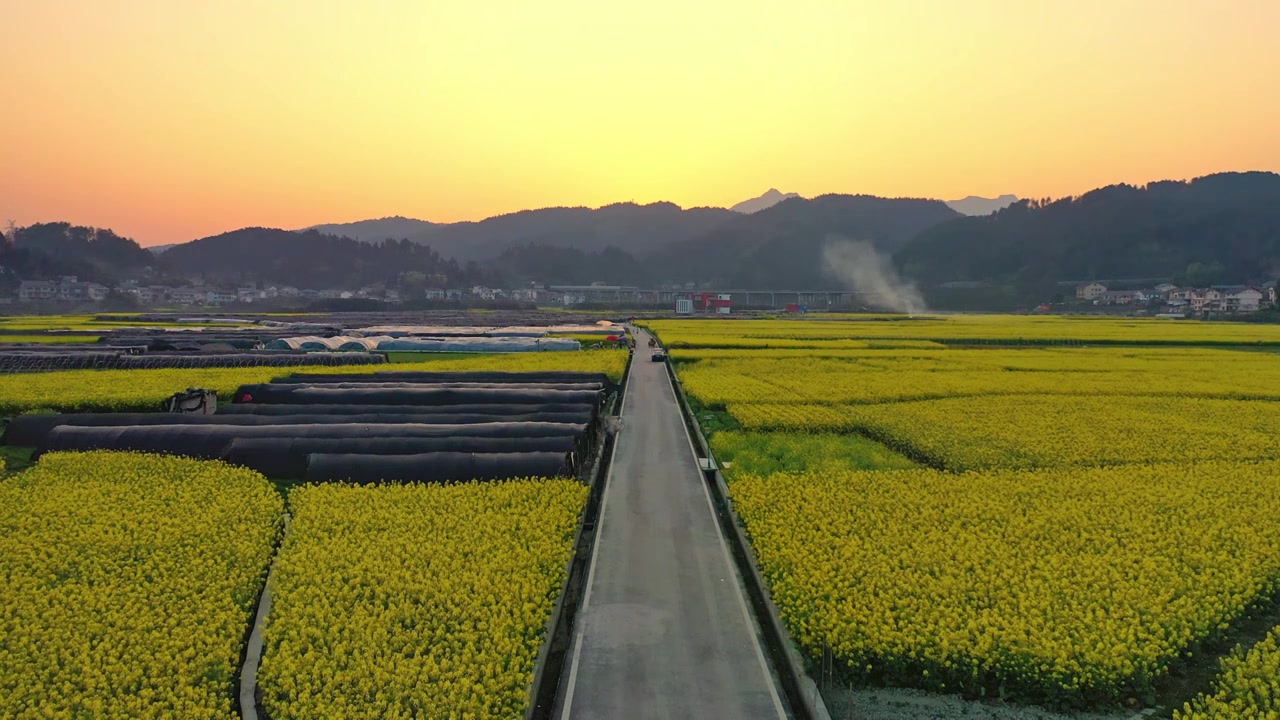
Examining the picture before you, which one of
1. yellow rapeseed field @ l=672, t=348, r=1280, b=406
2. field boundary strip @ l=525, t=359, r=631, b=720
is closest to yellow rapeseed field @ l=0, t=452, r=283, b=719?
field boundary strip @ l=525, t=359, r=631, b=720

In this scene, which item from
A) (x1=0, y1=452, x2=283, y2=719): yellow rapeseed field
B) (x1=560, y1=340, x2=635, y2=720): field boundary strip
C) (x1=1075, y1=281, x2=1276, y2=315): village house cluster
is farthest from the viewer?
(x1=1075, y1=281, x2=1276, y2=315): village house cluster

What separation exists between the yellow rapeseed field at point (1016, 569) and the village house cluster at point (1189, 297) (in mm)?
136378

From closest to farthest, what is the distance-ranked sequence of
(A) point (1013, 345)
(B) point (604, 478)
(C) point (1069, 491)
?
(C) point (1069, 491), (B) point (604, 478), (A) point (1013, 345)

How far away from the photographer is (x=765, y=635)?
13.3m

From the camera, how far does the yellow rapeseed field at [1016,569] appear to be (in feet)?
37.8

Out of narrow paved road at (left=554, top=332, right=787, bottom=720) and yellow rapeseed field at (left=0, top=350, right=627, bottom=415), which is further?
yellow rapeseed field at (left=0, top=350, right=627, bottom=415)

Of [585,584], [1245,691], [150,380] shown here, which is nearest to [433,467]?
[585,584]

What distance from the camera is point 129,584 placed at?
44.8 feet

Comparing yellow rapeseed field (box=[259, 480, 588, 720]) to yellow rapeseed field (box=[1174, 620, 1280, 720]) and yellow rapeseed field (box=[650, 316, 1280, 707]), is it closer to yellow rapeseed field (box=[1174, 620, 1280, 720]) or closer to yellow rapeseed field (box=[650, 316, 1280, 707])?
yellow rapeseed field (box=[650, 316, 1280, 707])

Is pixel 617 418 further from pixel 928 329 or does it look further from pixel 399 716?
pixel 928 329

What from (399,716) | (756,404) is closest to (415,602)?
(399,716)

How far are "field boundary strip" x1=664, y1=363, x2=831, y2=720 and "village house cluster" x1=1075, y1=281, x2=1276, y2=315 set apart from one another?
468 feet

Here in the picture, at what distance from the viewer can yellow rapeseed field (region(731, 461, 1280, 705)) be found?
11.5 metres

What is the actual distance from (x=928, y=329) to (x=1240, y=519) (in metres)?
74.9
